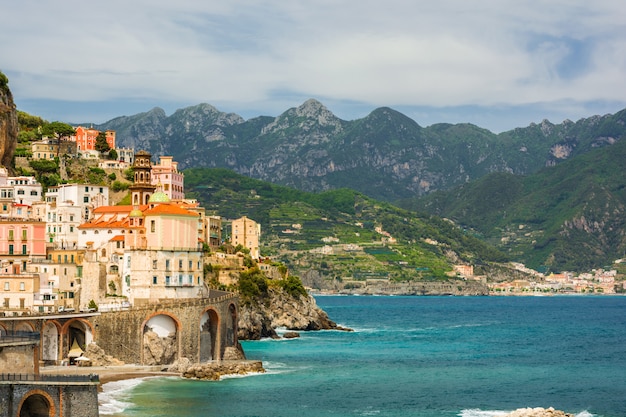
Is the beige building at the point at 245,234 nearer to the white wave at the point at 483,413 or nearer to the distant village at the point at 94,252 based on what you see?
the distant village at the point at 94,252

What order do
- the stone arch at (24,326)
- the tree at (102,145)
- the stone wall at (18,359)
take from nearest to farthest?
the stone wall at (18,359) → the stone arch at (24,326) → the tree at (102,145)

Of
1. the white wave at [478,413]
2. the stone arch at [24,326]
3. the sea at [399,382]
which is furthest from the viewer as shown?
the stone arch at [24,326]

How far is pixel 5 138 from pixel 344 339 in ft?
170

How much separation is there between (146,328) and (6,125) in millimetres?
49310

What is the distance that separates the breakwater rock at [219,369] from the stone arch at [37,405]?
27.6 m

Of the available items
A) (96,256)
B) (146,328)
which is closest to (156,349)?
(146,328)

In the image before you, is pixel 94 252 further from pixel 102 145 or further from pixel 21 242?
pixel 102 145

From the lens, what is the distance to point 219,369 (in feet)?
275

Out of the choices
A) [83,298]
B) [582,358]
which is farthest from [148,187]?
[582,358]

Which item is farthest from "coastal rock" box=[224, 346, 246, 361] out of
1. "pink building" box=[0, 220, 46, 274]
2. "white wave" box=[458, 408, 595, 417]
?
"white wave" box=[458, 408, 595, 417]

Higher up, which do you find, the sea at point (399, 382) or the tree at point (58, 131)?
the tree at point (58, 131)

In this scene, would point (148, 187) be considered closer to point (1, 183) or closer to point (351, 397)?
point (1, 183)

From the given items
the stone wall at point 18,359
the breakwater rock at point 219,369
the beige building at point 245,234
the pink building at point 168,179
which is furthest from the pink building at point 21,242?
the beige building at point 245,234

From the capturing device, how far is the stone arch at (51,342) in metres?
82.1
